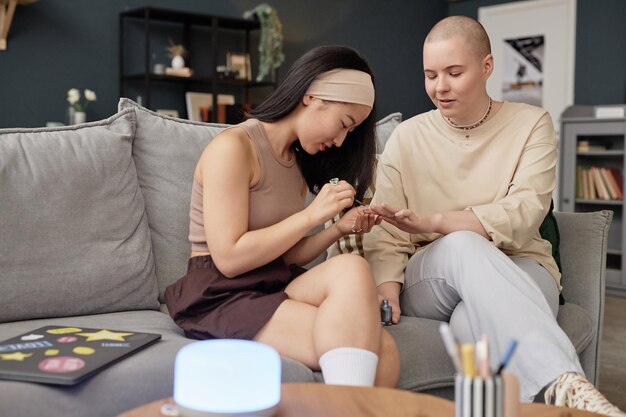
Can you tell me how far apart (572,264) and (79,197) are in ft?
4.70

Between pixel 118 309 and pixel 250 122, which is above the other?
pixel 250 122

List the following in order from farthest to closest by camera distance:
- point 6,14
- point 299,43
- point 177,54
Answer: point 299,43
point 177,54
point 6,14

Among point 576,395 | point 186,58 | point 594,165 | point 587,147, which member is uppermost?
point 186,58

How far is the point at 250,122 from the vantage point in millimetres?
1891

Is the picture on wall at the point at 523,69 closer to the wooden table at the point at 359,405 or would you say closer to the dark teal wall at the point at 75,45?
the dark teal wall at the point at 75,45

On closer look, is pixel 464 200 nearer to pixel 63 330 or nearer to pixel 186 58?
pixel 63 330

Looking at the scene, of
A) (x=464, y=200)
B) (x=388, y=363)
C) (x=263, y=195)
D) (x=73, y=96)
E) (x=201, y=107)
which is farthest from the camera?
(x=201, y=107)

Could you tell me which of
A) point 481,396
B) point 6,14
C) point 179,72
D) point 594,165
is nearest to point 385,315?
point 481,396

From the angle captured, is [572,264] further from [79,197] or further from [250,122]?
[79,197]

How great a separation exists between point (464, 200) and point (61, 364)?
124 cm

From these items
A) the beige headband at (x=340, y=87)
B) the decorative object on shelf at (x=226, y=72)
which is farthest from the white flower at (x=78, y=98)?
the beige headband at (x=340, y=87)

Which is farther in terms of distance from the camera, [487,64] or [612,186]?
[612,186]

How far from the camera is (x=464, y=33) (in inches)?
82.0

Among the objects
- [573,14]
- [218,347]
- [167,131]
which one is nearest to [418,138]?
[167,131]
